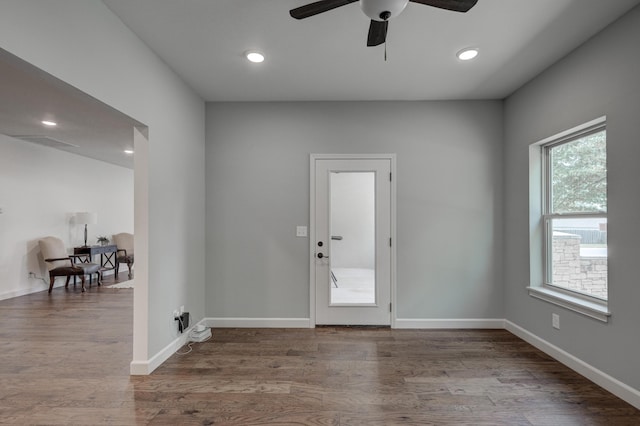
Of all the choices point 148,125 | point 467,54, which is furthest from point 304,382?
point 467,54

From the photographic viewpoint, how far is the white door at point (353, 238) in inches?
138

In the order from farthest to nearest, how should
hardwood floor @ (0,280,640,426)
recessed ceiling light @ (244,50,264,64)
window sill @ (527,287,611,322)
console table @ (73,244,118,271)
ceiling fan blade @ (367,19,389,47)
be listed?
1. console table @ (73,244,118,271)
2. recessed ceiling light @ (244,50,264,64)
3. window sill @ (527,287,611,322)
4. hardwood floor @ (0,280,640,426)
5. ceiling fan blade @ (367,19,389,47)

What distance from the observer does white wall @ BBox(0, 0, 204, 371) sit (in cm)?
159

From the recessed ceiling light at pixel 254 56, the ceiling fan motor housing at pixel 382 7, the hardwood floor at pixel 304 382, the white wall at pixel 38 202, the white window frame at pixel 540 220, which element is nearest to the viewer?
the ceiling fan motor housing at pixel 382 7

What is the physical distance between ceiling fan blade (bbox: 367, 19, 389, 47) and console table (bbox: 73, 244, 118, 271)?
6702mm

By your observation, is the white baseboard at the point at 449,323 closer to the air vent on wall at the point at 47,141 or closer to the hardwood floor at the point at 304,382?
the hardwood floor at the point at 304,382

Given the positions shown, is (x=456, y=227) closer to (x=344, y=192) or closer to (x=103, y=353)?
(x=344, y=192)

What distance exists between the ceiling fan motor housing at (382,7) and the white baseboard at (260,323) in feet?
10.1

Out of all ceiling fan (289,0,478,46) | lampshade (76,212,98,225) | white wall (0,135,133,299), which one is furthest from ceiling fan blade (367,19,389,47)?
→ lampshade (76,212,98,225)

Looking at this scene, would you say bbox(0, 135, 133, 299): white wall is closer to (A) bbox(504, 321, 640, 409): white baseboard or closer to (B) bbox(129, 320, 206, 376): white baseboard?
(B) bbox(129, 320, 206, 376): white baseboard

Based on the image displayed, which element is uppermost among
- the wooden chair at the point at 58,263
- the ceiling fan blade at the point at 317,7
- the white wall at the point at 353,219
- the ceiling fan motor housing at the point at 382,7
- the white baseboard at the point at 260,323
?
the ceiling fan blade at the point at 317,7

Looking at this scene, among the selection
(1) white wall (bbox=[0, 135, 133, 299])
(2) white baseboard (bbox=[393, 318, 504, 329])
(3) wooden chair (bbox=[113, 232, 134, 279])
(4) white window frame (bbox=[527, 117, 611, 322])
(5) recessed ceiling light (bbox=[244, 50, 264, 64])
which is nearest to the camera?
(5) recessed ceiling light (bbox=[244, 50, 264, 64])

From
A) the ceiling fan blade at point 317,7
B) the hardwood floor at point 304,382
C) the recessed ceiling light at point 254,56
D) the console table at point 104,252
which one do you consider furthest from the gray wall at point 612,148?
the console table at point 104,252

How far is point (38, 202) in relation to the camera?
18.0ft
